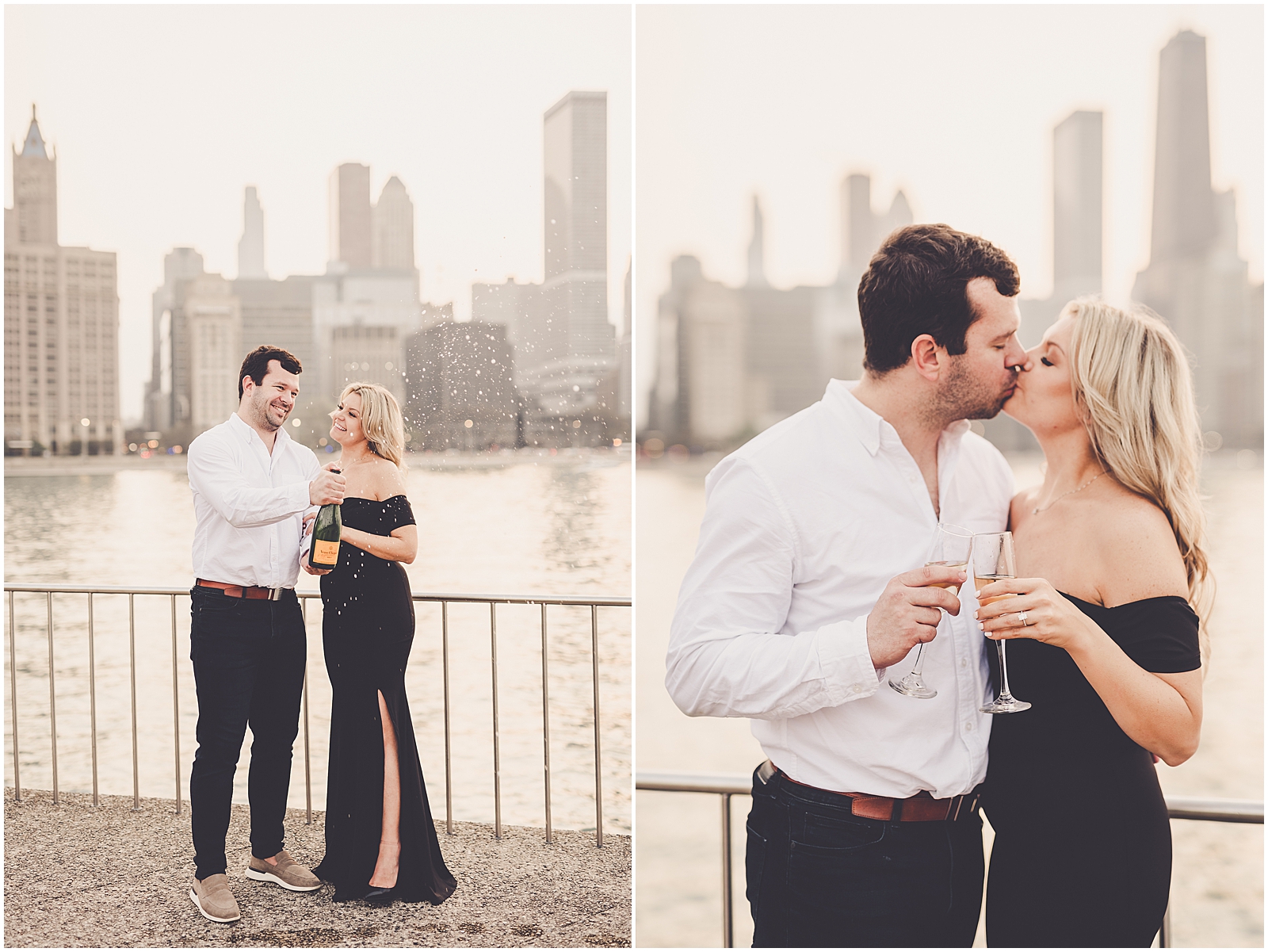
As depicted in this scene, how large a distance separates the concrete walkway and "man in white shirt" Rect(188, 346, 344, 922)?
0.05 m

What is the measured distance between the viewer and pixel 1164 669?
165 centimetres

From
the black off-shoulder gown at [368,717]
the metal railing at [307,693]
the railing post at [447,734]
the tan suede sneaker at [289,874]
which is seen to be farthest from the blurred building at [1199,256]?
the tan suede sneaker at [289,874]

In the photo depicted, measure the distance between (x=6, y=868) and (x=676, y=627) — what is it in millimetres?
2293

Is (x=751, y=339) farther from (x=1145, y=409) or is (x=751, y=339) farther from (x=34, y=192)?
(x=1145, y=409)

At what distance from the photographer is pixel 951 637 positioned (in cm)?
171

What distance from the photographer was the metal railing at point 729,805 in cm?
179

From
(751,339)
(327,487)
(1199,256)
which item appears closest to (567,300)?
(327,487)

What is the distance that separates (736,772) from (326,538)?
21302 mm

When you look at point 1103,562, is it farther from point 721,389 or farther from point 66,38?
point 66,38

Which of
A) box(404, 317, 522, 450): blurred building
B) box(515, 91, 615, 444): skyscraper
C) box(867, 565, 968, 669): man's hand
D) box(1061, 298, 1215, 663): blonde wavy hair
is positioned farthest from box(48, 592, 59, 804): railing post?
box(1061, 298, 1215, 663): blonde wavy hair

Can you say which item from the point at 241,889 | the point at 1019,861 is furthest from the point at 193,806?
the point at 1019,861

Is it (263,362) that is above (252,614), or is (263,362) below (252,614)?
above

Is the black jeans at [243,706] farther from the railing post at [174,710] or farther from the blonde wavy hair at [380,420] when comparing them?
the blonde wavy hair at [380,420]

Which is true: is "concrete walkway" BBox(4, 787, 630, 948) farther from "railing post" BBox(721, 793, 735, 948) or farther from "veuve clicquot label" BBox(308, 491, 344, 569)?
"veuve clicquot label" BBox(308, 491, 344, 569)
